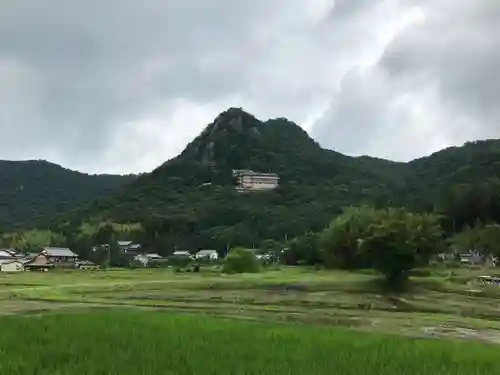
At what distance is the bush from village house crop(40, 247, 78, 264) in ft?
95.9

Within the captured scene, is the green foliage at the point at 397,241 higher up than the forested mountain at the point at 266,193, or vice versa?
the forested mountain at the point at 266,193

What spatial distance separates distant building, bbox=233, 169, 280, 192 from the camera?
112 m

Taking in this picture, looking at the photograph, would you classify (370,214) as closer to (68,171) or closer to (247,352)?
(247,352)

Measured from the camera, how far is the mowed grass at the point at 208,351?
864cm

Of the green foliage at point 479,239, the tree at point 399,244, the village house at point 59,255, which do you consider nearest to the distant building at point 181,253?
the village house at point 59,255

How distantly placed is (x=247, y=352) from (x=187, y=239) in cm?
7402

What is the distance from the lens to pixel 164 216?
3548 inches

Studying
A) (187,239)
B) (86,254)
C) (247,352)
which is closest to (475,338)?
(247,352)

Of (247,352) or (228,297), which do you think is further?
(228,297)

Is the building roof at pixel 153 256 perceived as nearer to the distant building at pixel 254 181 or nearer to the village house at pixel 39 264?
the village house at pixel 39 264

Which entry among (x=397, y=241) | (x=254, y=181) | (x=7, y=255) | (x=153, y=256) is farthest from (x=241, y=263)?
(x=254, y=181)

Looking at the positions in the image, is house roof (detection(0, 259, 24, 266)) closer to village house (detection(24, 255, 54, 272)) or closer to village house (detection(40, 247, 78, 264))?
village house (detection(24, 255, 54, 272))

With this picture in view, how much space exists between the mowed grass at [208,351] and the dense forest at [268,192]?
45.1 meters

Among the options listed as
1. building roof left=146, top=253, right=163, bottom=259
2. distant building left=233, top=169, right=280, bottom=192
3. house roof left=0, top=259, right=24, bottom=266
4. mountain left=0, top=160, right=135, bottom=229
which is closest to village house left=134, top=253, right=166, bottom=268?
building roof left=146, top=253, right=163, bottom=259
